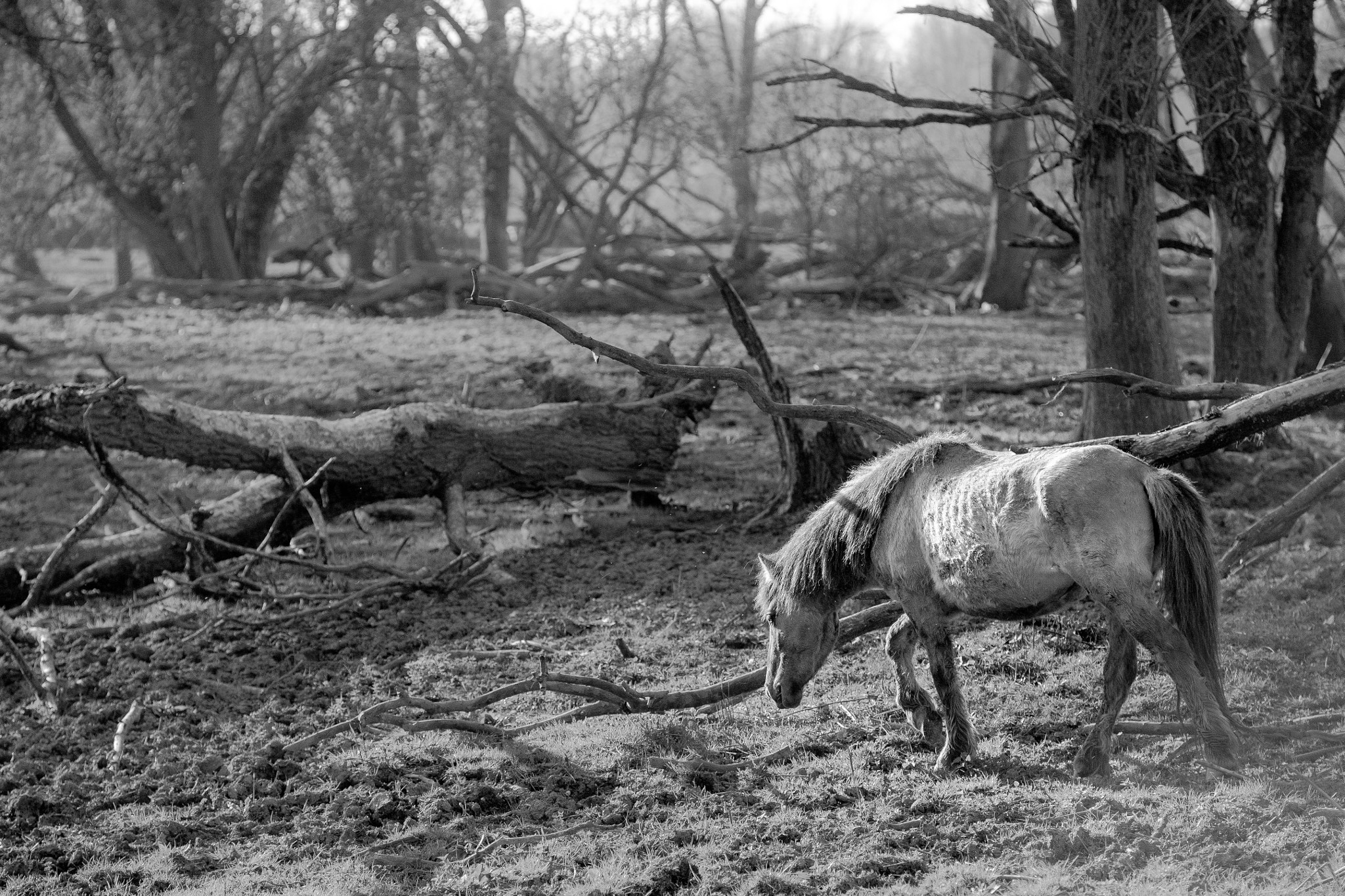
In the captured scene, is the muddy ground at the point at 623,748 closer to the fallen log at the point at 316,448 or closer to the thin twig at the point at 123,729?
the thin twig at the point at 123,729

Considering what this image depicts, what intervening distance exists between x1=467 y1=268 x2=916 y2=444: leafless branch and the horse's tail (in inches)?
60.4

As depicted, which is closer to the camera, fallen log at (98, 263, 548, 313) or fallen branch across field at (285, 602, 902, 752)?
fallen branch across field at (285, 602, 902, 752)

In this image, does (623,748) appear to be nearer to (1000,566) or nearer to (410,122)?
(1000,566)

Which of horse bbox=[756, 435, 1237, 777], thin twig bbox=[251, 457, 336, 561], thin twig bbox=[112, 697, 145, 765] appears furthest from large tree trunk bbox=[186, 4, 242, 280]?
horse bbox=[756, 435, 1237, 777]

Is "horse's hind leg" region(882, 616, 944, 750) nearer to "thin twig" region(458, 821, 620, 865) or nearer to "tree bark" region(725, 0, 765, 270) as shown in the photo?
"thin twig" region(458, 821, 620, 865)

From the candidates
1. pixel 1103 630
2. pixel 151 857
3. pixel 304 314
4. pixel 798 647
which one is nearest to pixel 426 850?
pixel 151 857

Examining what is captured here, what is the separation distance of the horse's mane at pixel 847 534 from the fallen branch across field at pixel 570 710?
427 mm

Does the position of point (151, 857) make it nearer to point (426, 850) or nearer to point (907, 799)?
point (426, 850)

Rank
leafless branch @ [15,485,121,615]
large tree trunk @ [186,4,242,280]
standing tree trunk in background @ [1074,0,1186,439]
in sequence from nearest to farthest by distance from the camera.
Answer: leafless branch @ [15,485,121,615]
standing tree trunk in background @ [1074,0,1186,439]
large tree trunk @ [186,4,242,280]

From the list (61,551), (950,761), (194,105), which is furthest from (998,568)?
(194,105)

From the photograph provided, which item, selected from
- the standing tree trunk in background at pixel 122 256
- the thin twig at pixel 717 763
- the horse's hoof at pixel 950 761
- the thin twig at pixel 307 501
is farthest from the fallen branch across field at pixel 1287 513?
the standing tree trunk in background at pixel 122 256

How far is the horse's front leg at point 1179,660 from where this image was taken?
164 inches

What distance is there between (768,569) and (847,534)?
1.47 feet

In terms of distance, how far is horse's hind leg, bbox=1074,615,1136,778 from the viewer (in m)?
4.47
